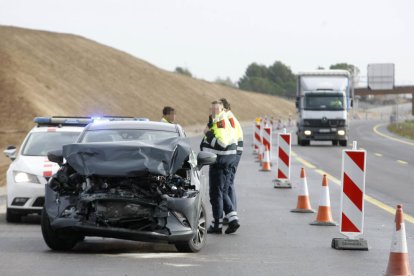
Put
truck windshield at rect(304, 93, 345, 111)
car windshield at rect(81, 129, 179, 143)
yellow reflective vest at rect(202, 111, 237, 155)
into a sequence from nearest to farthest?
car windshield at rect(81, 129, 179, 143) < yellow reflective vest at rect(202, 111, 237, 155) < truck windshield at rect(304, 93, 345, 111)

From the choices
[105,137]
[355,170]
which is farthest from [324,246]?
[105,137]

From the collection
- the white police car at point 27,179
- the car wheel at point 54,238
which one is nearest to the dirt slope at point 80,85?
the white police car at point 27,179

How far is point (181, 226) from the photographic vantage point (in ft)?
37.0

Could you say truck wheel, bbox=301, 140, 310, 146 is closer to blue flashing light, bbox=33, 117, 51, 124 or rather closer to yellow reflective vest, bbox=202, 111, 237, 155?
blue flashing light, bbox=33, 117, 51, 124

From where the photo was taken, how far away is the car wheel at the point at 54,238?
1146cm

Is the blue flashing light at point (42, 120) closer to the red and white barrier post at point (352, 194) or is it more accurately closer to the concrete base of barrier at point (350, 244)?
the red and white barrier post at point (352, 194)

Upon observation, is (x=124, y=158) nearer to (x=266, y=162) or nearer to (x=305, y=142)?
(x=266, y=162)

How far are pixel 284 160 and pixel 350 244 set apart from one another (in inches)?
399

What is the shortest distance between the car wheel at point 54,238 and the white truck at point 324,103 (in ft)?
108

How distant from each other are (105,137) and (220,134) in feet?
6.42

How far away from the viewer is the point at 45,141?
16.2 m

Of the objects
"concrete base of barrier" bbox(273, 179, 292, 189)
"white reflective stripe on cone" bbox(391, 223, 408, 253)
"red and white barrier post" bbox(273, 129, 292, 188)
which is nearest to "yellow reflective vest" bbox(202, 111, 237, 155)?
"white reflective stripe on cone" bbox(391, 223, 408, 253)

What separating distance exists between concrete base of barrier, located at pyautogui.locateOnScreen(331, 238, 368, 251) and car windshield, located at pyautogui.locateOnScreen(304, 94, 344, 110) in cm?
3227

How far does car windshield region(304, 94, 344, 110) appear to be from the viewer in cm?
4425
